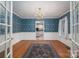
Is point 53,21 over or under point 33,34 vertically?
over

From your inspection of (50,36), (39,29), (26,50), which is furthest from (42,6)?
(39,29)

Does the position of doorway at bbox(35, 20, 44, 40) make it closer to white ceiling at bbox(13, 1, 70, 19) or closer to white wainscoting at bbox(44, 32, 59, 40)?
white wainscoting at bbox(44, 32, 59, 40)

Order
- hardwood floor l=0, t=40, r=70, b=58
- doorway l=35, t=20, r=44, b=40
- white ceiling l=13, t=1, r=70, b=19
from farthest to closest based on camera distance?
doorway l=35, t=20, r=44, b=40, white ceiling l=13, t=1, r=70, b=19, hardwood floor l=0, t=40, r=70, b=58

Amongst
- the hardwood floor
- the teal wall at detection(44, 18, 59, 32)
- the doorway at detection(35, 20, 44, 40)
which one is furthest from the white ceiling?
the doorway at detection(35, 20, 44, 40)

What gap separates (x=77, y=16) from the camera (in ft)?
8.48

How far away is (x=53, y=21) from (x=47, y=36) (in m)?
1.55

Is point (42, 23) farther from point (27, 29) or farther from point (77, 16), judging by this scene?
point (77, 16)

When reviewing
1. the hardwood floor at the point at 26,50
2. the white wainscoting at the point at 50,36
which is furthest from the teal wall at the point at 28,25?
the hardwood floor at the point at 26,50

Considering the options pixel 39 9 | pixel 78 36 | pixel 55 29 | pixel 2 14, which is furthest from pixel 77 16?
pixel 55 29

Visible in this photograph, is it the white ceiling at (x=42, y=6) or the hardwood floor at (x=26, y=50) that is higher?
the white ceiling at (x=42, y=6)

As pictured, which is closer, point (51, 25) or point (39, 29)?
point (51, 25)

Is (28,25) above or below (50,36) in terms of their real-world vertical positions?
above

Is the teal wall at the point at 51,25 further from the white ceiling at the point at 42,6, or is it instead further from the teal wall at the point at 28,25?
the white ceiling at the point at 42,6

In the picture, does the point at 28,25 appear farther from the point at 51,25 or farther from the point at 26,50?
the point at 26,50
